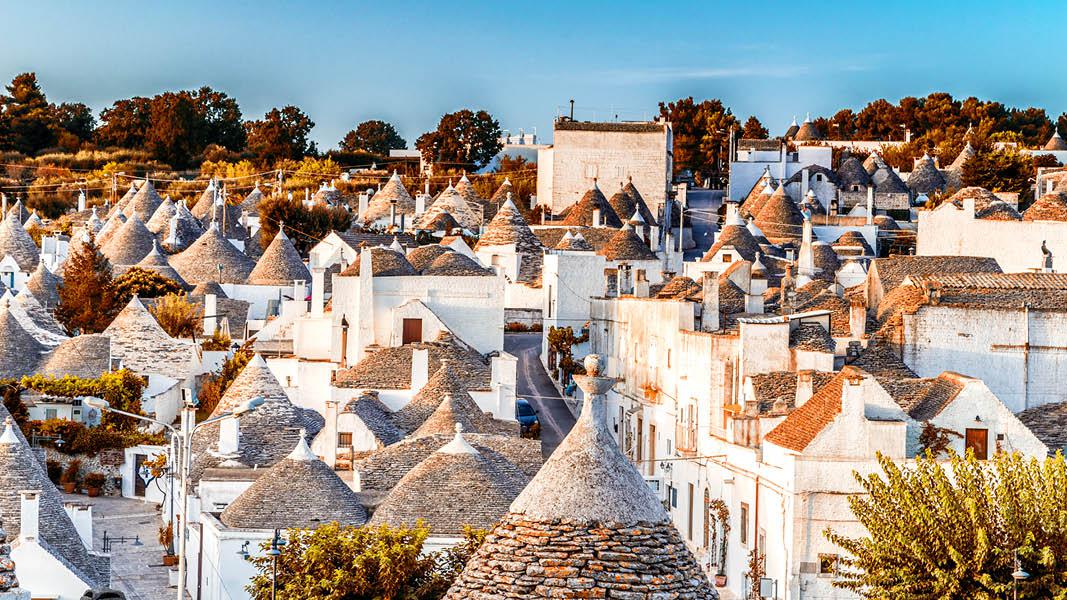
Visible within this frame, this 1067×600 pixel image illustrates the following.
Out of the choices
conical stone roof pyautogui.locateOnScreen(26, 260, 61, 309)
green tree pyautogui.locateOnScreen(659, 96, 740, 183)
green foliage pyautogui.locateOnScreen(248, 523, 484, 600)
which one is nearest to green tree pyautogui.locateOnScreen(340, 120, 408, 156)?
green tree pyautogui.locateOnScreen(659, 96, 740, 183)

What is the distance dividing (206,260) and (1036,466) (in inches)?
2080

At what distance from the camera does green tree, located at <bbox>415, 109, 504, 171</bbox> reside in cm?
10875

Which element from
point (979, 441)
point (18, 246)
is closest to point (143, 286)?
point (18, 246)

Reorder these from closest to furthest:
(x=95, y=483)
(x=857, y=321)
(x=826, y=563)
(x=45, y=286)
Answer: (x=826, y=563) → (x=857, y=321) → (x=95, y=483) → (x=45, y=286)

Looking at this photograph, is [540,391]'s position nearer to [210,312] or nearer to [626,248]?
[626,248]

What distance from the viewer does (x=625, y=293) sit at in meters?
59.4

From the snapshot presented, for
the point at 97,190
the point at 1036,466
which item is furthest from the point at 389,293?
the point at 97,190

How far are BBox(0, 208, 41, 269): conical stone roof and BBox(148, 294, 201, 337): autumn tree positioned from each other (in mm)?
16252

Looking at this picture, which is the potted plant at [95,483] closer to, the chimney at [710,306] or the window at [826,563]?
the chimney at [710,306]

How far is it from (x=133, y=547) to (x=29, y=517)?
761 cm

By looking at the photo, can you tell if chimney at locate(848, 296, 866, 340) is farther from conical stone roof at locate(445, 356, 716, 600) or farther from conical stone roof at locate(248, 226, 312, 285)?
conical stone roof at locate(248, 226, 312, 285)

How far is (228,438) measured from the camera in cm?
4216

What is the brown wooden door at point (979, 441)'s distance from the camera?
35656mm

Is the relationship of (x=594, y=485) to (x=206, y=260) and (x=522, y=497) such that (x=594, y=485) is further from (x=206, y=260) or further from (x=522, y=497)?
(x=206, y=260)
